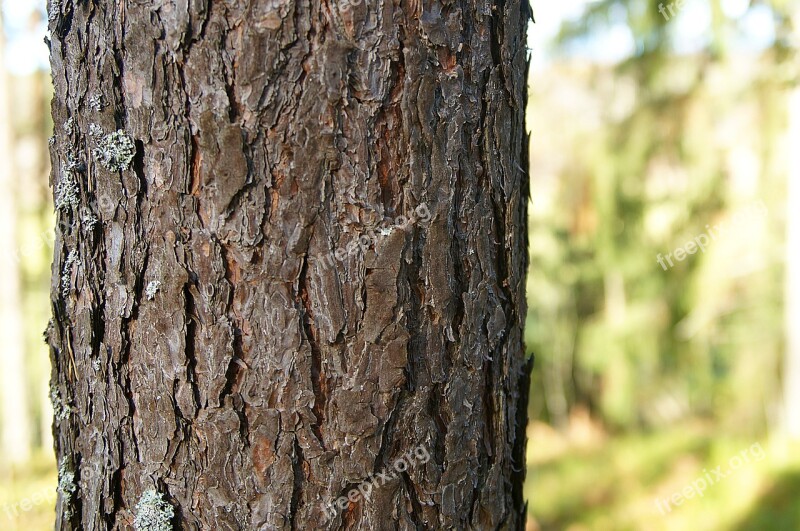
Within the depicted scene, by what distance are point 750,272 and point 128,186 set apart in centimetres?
673

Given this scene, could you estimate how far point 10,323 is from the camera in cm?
646

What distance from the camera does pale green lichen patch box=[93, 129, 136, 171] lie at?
2.97 ft

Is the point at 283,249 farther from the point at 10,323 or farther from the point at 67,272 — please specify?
the point at 10,323

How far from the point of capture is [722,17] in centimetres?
360

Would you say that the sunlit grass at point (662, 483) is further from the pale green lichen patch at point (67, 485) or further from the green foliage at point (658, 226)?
the pale green lichen patch at point (67, 485)

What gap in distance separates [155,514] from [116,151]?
1.78ft

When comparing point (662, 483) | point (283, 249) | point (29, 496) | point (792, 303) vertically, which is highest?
point (792, 303)

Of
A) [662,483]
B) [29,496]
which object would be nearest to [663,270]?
[662,483]

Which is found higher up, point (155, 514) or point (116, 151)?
point (116, 151)

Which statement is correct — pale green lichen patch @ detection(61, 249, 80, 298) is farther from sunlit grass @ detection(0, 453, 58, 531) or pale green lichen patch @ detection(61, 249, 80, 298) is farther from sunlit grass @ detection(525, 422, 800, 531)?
sunlit grass @ detection(525, 422, 800, 531)

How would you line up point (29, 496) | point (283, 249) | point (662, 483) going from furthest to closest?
point (662, 483), point (29, 496), point (283, 249)

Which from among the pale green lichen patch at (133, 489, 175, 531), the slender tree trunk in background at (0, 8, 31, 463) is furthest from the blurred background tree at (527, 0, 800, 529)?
the slender tree trunk in background at (0, 8, 31, 463)

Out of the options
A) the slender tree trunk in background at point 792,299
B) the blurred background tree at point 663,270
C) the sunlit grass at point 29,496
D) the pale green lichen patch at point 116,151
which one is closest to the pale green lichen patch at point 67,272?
the pale green lichen patch at point 116,151

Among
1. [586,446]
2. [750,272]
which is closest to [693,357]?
[750,272]
